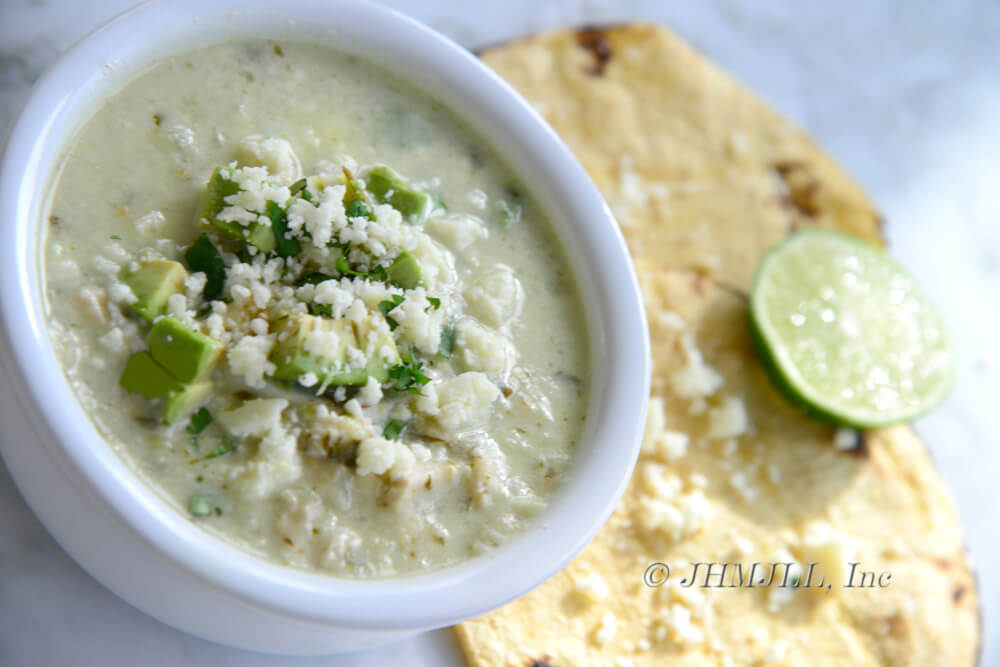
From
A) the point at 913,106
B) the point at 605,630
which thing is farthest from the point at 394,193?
the point at 913,106

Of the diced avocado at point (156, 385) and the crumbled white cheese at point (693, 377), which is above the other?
the diced avocado at point (156, 385)

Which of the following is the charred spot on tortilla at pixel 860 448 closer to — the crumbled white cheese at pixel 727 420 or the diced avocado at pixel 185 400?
the crumbled white cheese at pixel 727 420

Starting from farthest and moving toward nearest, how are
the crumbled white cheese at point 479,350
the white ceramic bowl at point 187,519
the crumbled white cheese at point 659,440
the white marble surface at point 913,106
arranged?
the white marble surface at point 913,106 → the crumbled white cheese at point 659,440 → the crumbled white cheese at point 479,350 → the white ceramic bowl at point 187,519

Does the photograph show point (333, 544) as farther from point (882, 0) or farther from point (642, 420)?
point (882, 0)

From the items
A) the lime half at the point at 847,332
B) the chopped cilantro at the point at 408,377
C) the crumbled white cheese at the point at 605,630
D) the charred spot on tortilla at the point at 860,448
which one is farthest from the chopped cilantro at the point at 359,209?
the charred spot on tortilla at the point at 860,448

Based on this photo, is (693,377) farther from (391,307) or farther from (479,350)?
(391,307)
